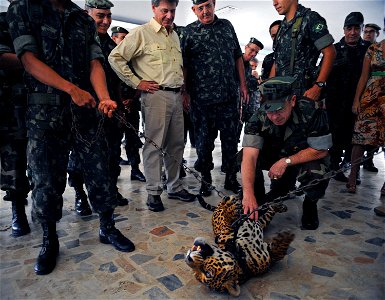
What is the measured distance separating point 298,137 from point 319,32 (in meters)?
1.04

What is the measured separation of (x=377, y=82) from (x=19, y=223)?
12.5 feet

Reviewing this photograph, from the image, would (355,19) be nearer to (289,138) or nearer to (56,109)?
(289,138)

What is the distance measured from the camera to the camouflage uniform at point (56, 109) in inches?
68.7

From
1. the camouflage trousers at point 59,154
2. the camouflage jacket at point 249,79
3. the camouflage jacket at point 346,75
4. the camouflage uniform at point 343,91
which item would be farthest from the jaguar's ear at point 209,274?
the camouflage jacket at point 249,79

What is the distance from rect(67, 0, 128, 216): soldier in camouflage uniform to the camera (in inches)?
110

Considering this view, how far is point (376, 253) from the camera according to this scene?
82.4 inches

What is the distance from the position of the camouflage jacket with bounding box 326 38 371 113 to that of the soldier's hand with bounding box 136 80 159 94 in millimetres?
2573

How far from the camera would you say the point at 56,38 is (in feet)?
5.94

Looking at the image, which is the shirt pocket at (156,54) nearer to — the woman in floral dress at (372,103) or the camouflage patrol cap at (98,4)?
the camouflage patrol cap at (98,4)

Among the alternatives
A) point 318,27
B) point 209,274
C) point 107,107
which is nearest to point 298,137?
point 318,27

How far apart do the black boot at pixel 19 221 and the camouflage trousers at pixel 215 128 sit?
1.85 metres

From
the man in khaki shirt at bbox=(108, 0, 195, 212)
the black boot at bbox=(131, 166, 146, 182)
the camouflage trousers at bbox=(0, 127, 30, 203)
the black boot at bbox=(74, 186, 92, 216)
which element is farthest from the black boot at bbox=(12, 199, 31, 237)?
the black boot at bbox=(131, 166, 146, 182)

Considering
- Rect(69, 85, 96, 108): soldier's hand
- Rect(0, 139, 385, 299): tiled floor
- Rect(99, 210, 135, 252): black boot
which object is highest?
Rect(69, 85, 96, 108): soldier's hand

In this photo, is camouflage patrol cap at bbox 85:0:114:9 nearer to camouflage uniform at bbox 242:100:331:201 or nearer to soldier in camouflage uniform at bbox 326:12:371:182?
camouflage uniform at bbox 242:100:331:201
